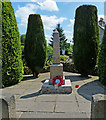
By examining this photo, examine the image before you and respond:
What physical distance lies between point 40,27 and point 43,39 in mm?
856

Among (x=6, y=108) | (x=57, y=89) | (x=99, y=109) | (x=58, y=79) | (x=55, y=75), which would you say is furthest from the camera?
(x=55, y=75)

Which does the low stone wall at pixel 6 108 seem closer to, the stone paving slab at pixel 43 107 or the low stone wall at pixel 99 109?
the stone paving slab at pixel 43 107

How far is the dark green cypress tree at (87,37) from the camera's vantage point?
7504mm

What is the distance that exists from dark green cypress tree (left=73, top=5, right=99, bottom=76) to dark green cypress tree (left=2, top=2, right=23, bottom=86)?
4124 mm

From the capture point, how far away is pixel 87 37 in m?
7.55

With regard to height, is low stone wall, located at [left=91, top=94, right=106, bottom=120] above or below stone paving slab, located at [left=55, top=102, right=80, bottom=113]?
above

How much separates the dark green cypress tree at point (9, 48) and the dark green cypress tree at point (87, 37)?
4124mm

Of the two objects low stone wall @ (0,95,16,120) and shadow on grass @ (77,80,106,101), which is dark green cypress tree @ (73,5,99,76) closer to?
shadow on grass @ (77,80,106,101)

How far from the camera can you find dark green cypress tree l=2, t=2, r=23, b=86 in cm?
558

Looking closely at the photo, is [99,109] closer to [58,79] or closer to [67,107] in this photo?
[67,107]

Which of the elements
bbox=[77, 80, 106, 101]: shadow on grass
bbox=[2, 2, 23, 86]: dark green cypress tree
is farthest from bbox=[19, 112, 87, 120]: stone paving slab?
bbox=[2, 2, 23, 86]: dark green cypress tree

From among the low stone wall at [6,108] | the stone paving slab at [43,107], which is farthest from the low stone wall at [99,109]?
the low stone wall at [6,108]

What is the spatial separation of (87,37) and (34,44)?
11.9ft

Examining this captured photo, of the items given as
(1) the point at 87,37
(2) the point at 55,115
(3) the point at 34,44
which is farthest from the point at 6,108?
(1) the point at 87,37
